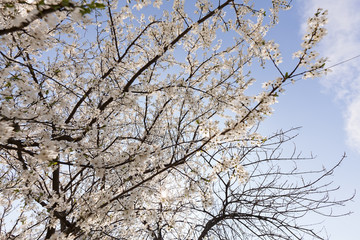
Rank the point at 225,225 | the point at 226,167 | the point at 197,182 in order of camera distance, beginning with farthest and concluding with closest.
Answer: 1. the point at 225,225
2. the point at 197,182
3. the point at 226,167

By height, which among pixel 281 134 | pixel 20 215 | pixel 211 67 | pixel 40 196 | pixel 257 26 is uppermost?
pixel 257 26

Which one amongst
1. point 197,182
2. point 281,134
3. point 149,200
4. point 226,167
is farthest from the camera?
point 149,200

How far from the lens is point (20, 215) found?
18.2ft

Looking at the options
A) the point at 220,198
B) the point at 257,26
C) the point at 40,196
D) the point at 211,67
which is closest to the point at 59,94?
the point at 40,196

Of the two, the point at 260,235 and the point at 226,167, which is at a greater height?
the point at 226,167

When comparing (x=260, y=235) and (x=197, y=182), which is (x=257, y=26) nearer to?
(x=197, y=182)

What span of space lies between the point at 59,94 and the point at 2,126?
3218mm

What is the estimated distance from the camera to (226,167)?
12.0 feet

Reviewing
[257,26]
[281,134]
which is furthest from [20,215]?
[257,26]

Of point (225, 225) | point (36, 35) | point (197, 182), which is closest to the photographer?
point (36, 35)

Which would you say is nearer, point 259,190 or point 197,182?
point 197,182

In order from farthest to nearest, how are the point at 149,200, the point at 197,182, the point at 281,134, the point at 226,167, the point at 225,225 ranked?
the point at 149,200, the point at 225,225, the point at 281,134, the point at 197,182, the point at 226,167

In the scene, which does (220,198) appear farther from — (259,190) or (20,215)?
(20,215)

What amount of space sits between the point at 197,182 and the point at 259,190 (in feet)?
4.73
